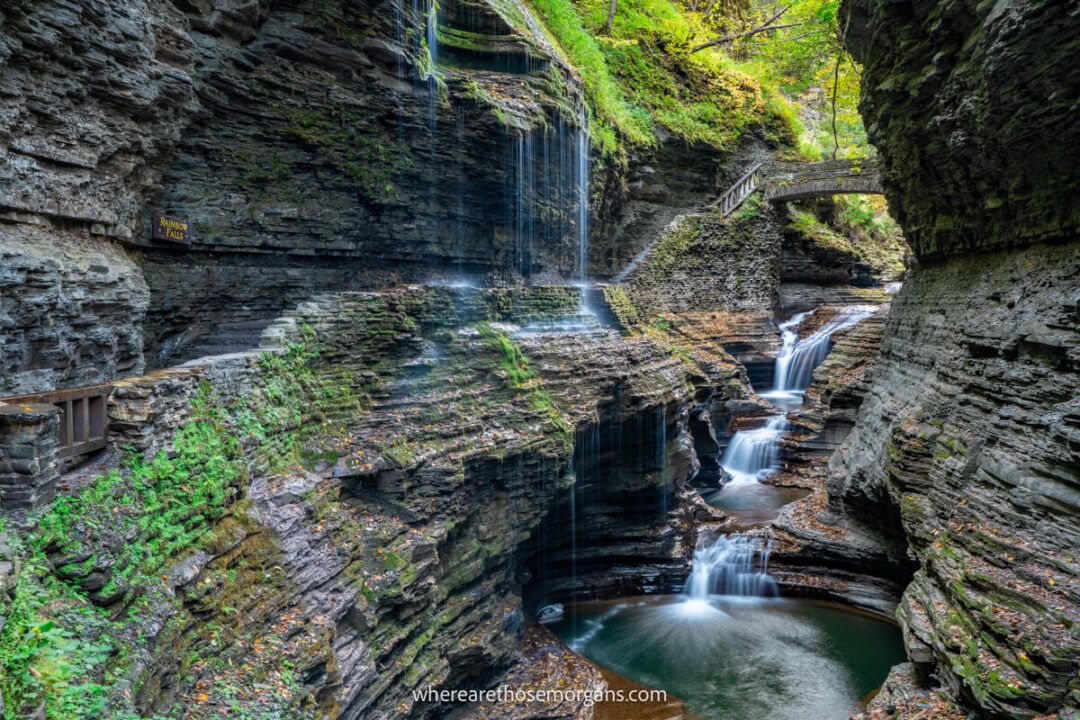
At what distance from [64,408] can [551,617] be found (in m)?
10.6

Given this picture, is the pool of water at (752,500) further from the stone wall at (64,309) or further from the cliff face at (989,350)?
the stone wall at (64,309)

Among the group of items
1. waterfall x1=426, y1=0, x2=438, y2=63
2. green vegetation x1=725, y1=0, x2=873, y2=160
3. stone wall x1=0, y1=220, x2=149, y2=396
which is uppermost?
green vegetation x1=725, y1=0, x2=873, y2=160

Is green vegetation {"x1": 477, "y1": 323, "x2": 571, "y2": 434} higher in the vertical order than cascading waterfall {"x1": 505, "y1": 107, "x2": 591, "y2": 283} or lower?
lower

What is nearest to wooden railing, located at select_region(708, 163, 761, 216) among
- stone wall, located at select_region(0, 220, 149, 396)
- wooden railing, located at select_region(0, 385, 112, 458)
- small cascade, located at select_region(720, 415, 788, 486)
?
small cascade, located at select_region(720, 415, 788, 486)

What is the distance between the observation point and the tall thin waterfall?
18.9m

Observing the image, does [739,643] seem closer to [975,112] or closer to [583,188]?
[975,112]

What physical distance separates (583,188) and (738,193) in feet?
38.1

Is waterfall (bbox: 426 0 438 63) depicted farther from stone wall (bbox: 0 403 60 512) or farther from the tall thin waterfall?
stone wall (bbox: 0 403 60 512)

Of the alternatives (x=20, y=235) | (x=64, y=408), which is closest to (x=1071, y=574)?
(x=64, y=408)

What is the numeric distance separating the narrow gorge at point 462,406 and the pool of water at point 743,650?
83mm

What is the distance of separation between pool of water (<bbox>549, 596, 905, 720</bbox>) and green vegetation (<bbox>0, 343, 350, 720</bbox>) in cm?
795

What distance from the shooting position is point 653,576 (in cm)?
1502

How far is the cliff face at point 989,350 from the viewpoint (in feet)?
22.7

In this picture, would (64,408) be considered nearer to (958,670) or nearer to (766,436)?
(958,670)
